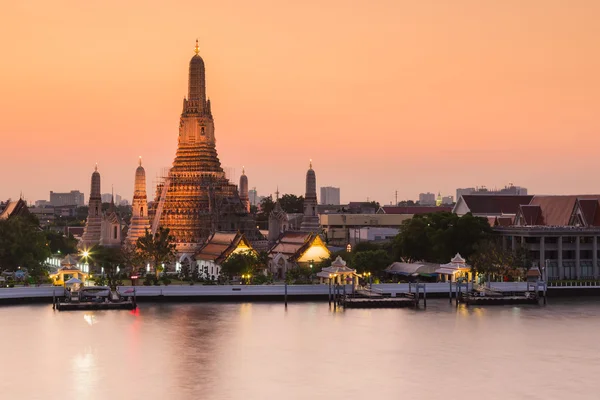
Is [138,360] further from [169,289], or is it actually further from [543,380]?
[169,289]

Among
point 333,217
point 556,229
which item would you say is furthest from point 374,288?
point 333,217

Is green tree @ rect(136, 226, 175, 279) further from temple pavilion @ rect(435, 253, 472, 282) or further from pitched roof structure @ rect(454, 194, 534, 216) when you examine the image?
pitched roof structure @ rect(454, 194, 534, 216)

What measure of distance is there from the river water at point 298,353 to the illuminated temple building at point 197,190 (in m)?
32.8

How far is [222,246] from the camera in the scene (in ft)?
326

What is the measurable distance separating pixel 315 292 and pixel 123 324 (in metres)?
18.6

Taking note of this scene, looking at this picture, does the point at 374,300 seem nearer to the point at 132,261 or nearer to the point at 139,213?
the point at 132,261

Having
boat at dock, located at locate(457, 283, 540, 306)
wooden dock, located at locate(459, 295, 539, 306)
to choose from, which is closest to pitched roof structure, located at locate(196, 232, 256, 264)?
boat at dock, located at locate(457, 283, 540, 306)

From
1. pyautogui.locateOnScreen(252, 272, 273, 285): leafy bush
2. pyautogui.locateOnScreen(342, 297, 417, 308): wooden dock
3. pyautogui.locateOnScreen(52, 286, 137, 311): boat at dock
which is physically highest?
pyautogui.locateOnScreen(252, 272, 273, 285): leafy bush

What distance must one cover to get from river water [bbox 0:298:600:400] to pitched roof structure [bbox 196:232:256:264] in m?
19.9

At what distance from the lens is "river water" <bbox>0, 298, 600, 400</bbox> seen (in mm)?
47156

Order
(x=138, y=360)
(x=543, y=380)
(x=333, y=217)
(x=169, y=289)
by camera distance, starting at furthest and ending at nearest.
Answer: (x=333, y=217)
(x=169, y=289)
(x=138, y=360)
(x=543, y=380)

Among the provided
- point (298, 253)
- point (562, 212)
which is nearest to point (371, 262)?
point (298, 253)

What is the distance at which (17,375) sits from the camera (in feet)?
164

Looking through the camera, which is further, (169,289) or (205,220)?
(205,220)
